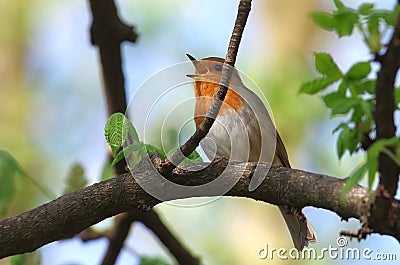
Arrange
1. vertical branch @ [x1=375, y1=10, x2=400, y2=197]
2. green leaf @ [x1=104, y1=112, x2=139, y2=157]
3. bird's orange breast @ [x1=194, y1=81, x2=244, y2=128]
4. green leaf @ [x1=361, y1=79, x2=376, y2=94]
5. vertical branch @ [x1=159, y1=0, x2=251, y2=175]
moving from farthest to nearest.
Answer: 1. bird's orange breast @ [x1=194, y1=81, x2=244, y2=128]
2. green leaf @ [x1=104, y1=112, x2=139, y2=157]
3. vertical branch @ [x1=159, y1=0, x2=251, y2=175]
4. green leaf @ [x1=361, y1=79, x2=376, y2=94]
5. vertical branch @ [x1=375, y1=10, x2=400, y2=197]

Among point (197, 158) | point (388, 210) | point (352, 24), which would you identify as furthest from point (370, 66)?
point (197, 158)

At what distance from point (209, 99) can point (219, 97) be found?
1706 millimetres

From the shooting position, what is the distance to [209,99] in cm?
423

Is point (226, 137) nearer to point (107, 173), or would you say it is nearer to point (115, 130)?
point (107, 173)

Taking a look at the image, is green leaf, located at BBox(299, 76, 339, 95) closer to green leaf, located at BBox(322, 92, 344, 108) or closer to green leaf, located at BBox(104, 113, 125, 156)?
green leaf, located at BBox(322, 92, 344, 108)

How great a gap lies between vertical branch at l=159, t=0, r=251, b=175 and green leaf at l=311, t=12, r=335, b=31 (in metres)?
0.25

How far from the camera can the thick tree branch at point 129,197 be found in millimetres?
2582

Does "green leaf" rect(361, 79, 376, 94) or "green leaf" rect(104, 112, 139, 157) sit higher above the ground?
"green leaf" rect(361, 79, 376, 94)

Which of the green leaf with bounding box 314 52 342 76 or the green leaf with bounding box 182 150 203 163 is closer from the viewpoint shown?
the green leaf with bounding box 314 52 342 76

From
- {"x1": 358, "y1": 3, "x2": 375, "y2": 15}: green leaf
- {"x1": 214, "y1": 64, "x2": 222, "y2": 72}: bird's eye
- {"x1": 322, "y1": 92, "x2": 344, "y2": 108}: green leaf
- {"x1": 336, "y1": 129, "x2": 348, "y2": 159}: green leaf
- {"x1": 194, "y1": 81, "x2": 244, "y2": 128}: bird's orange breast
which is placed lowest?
{"x1": 194, "y1": 81, "x2": 244, "y2": 128}: bird's orange breast

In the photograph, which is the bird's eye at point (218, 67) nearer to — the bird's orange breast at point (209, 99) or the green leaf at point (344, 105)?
the bird's orange breast at point (209, 99)

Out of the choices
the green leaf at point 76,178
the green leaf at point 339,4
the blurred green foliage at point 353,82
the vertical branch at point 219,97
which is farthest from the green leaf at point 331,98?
the green leaf at point 76,178

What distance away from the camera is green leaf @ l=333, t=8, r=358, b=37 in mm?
2115

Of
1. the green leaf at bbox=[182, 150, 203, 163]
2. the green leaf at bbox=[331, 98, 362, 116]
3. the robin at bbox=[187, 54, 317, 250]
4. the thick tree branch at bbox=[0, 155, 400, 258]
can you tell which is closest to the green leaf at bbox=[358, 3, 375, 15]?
the green leaf at bbox=[331, 98, 362, 116]
